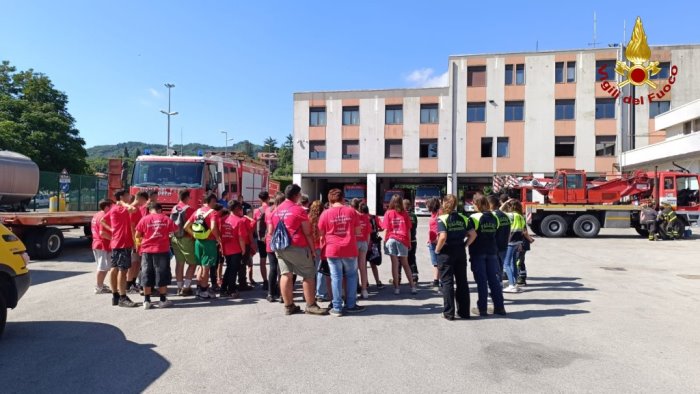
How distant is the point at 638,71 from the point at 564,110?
535 cm

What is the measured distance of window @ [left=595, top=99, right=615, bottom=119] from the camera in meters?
35.8

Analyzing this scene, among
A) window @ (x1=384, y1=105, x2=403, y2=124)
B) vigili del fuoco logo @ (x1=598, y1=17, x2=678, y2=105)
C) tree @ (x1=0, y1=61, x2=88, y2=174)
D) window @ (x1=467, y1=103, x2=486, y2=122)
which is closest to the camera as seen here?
vigili del fuoco logo @ (x1=598, y1=17, x2=678, y2=105)

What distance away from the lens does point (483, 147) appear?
37.6 m

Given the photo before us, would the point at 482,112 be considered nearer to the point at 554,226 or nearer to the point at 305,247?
the point at 554,226

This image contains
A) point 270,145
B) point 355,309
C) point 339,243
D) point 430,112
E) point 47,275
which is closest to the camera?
point 339,243

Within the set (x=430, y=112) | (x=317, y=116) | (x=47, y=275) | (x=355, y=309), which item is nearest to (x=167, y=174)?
(x=47, y=275)

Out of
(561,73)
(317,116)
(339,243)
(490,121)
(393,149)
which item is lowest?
(339,243)

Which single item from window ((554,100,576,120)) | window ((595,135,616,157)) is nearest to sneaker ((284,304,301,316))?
window ((554,100,576,120))

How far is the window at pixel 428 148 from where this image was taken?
127 ft

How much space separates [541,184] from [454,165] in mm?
16800

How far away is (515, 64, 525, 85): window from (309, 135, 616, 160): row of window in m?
4.43

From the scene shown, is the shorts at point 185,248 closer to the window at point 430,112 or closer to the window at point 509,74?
the window at point 430,112

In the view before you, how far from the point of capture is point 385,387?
4039 mm

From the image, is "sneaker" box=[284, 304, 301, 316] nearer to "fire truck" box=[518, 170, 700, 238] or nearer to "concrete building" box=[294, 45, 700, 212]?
"fire truck" box=[518, 170, 700, 238]
